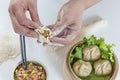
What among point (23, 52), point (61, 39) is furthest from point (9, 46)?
point (61, 39)

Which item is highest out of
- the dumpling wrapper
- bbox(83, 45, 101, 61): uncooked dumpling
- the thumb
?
the thumb

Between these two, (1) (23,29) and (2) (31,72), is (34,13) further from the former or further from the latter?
(2) (31,72)

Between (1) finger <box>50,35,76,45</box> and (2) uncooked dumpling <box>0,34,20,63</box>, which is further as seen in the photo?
(2) uncooked dumpling <box>0,34,20,63</box>

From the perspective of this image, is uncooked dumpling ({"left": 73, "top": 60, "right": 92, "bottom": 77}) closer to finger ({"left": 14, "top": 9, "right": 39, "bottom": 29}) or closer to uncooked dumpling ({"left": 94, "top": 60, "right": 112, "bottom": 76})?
uncooked dumpling ({"left": 94, "top": 60, "right": 112, "bottom": 76})

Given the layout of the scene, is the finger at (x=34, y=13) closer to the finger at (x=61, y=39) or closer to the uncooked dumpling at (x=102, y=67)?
the finger at (x=61, y=39)

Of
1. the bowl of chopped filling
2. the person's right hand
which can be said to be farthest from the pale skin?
the bowl of chopped filling

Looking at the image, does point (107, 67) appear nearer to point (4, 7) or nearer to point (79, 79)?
point (79, 79)

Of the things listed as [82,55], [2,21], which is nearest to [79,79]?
[82,55]
